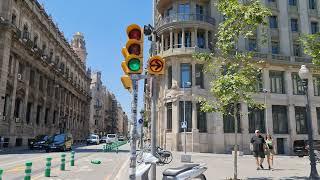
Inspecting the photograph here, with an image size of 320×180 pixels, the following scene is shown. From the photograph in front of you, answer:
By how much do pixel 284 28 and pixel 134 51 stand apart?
3804 cm

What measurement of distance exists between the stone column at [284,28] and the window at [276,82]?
2.73 metres

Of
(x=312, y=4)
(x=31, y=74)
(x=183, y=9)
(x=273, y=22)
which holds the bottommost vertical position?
(x=31, y=74)

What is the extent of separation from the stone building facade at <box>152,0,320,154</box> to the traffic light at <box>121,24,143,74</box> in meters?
28.9

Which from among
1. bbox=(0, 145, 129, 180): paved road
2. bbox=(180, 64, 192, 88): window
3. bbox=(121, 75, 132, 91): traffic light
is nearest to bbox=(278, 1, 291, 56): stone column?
bbox=(180, 64, 192, 88): window

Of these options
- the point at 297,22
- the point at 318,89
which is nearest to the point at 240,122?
the point at 318,89

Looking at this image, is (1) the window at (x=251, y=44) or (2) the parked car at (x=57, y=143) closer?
(2) the parked car at (x=57, y=143)

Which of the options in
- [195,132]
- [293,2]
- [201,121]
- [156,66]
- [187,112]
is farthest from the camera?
[293,2]

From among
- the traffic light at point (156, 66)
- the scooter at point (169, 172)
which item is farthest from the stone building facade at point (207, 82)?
the traffic light at point (156, 66)

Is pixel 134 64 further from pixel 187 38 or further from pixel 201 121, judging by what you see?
pixel 187 38

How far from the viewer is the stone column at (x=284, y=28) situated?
132 feet

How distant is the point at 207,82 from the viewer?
1464 inches

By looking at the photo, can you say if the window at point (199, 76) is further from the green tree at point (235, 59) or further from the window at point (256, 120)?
the green tree at point (235, 59)

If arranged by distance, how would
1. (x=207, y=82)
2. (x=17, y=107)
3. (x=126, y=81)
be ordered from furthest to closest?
1. (x=17, y=107)
2. (x=207, y=82)
3. (x=126, y=81)

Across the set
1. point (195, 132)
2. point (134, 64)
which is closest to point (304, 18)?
point (195, 132)
